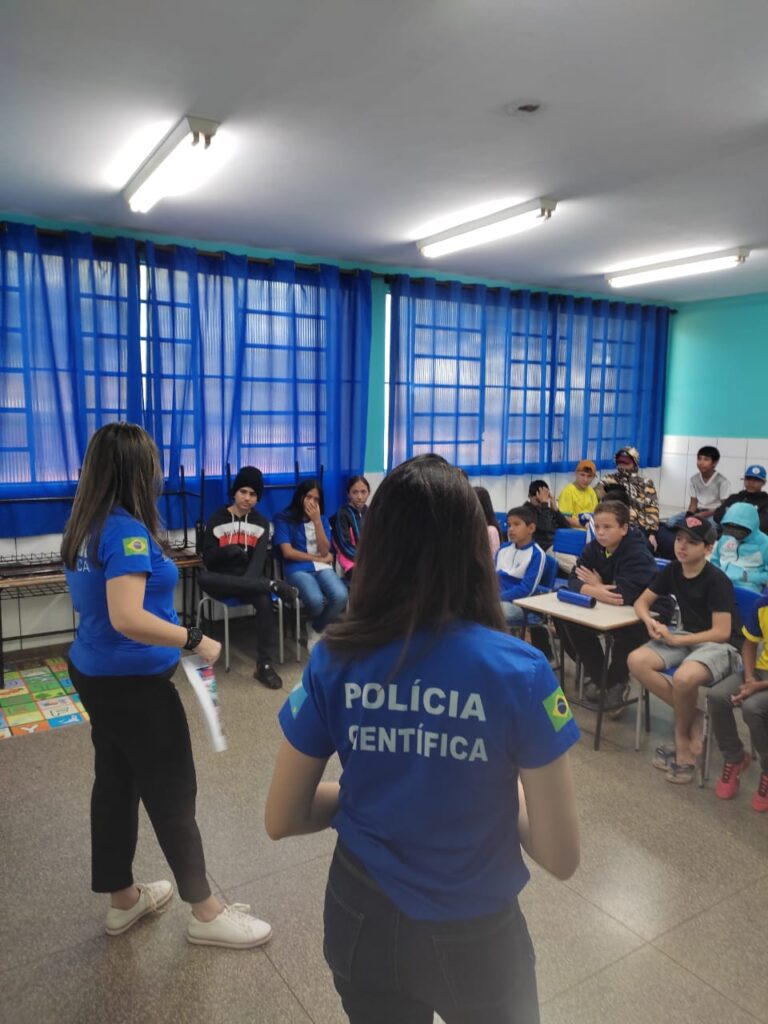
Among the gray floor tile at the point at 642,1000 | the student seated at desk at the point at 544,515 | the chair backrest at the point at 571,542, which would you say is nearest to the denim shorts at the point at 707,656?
the gray floor tile at the point at 642,1000

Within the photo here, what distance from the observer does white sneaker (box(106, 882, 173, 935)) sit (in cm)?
220

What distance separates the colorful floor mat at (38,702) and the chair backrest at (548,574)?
273 centimetres

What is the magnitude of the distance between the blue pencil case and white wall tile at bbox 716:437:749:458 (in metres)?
4.61

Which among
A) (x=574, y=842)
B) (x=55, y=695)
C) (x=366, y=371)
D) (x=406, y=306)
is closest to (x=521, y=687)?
(x=574, y=842)

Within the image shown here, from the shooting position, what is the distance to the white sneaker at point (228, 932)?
7.04 feet

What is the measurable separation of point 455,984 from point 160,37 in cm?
269

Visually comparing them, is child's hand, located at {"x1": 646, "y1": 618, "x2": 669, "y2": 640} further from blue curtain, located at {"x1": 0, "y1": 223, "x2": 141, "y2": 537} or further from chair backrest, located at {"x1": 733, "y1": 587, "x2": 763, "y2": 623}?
blue curtain, located at {"x1": 0, "y1": 223, "x2": 141, "y2": 537}

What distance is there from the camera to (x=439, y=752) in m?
0.96

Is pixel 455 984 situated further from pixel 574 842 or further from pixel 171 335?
pixel 171 335

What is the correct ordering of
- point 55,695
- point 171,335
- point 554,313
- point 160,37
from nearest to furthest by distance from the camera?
point 160,37
point 55,695
point 171,335
point 554,313

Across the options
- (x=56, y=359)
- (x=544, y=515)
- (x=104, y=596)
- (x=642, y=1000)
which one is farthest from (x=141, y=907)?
(x=544, y=515)

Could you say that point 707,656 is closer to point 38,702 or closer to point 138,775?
point 138,775

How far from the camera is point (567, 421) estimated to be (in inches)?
→ 275

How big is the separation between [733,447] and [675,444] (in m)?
0.62
